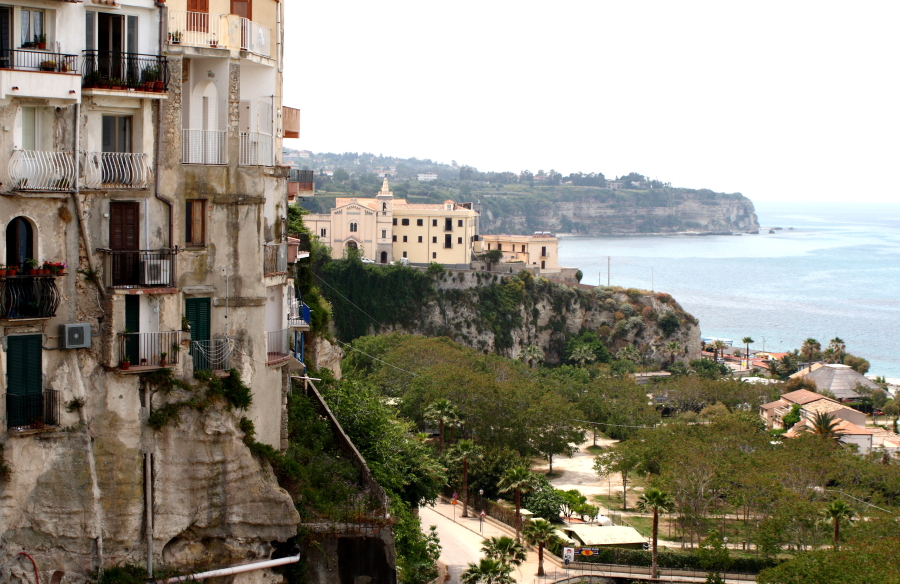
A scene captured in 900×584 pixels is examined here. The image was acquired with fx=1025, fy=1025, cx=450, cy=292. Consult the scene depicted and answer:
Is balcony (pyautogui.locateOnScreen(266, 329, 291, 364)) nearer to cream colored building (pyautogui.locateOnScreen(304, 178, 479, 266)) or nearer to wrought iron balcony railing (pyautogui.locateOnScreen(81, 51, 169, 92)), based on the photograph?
wrought iron balcony railing (pyautogui.locateOnScreen(81, 51, 169, 92))

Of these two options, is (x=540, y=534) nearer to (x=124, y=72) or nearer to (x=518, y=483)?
(x=518, y=483)

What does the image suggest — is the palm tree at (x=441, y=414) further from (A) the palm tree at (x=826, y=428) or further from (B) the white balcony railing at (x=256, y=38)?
(B) the white balcony railing at (x=256, y=38)

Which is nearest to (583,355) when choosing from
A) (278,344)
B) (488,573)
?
(488,573)

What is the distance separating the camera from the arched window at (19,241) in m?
17.6

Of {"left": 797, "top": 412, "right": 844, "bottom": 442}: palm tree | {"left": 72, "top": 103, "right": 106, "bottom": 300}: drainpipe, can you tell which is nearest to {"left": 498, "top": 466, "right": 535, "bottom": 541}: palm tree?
{"left": 797, "top": 412, "right": 844, "bottom": 442}: palm tree

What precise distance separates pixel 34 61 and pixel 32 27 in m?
0.69

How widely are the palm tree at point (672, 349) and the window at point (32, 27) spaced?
296 ft

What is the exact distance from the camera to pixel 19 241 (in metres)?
17.7

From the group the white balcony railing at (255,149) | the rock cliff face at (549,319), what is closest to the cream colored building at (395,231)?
the rock cliff face at (549,319)

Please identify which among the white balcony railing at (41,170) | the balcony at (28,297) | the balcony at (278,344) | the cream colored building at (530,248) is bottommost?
the cream colored building at (530,248)

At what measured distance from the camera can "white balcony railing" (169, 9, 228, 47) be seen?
65.4ft

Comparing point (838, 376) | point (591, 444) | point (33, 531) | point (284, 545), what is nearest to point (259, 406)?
point (284, 545)

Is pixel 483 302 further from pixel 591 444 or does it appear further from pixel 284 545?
pixel 284 545

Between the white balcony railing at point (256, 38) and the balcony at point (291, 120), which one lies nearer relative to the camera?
the white balcony railing at point (256, 38)
